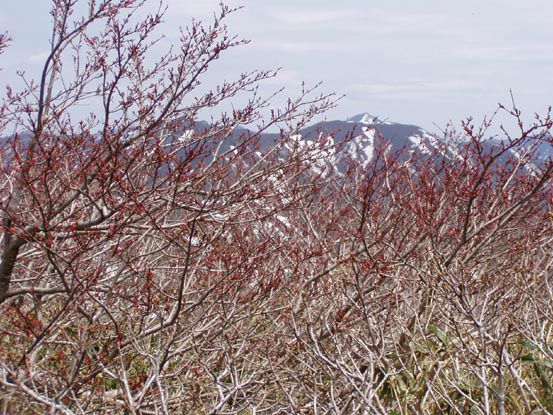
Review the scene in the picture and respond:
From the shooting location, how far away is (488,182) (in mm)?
7984

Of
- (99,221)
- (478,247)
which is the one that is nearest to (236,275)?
(99,221)

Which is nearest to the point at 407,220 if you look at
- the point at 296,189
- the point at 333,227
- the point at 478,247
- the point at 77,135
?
the point at 333,227

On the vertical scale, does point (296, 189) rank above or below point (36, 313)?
above

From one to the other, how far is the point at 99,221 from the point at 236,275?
1.04m

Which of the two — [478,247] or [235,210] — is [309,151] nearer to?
[235,210]

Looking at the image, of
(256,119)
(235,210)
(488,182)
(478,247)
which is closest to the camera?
(235,210)

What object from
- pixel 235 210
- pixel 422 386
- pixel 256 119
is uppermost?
pixel 256 119

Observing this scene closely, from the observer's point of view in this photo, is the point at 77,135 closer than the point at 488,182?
Yes

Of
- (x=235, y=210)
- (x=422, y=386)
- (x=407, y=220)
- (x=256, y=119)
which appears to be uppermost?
(x=256, y=119)

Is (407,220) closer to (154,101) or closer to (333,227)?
(333,227)

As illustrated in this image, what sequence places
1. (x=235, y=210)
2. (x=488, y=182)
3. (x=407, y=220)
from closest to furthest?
(x=235, y=210)
(x=488, y=182)
(x=407, y=220)

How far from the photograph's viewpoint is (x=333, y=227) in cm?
873

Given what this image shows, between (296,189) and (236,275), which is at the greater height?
(296,189)

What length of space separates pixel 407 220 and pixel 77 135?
463cm
